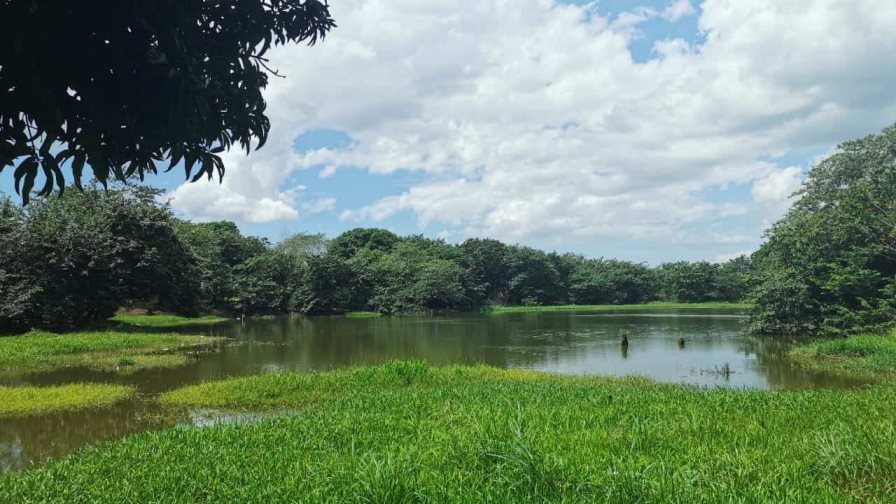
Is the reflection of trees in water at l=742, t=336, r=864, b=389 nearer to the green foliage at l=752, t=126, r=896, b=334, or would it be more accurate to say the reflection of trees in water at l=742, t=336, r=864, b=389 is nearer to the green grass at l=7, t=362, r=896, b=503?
the green foliage at l=752, t=126, r=896, b=334

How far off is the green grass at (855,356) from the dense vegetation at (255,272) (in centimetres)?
1248

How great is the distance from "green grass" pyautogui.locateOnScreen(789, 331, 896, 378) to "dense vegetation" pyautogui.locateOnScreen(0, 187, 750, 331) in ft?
41.0

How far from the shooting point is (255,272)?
5547 centimetres

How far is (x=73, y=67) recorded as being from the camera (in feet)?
8.46

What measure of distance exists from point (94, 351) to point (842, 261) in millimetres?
31278

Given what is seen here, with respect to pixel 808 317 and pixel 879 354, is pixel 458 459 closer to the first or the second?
pixel 879 354

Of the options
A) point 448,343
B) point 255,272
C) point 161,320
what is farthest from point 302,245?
point 448,343

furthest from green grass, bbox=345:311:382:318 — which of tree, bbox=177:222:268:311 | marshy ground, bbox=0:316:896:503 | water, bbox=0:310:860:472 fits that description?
marshy ground, bbox=0:316:896:503

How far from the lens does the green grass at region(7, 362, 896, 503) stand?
480 centimetres

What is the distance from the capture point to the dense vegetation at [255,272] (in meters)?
26.6

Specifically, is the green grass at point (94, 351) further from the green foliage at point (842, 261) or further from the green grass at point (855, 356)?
the green foliage at point (842, 261)

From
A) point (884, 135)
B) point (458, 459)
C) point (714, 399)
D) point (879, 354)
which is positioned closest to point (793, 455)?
point (458, 459)

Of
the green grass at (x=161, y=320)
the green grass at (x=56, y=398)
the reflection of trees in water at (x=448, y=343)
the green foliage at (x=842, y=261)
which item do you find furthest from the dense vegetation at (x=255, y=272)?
the green grass at (x=56, y=398)

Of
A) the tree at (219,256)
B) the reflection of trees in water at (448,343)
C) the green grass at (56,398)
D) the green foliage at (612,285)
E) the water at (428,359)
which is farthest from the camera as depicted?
the green foliage at (612,285)
